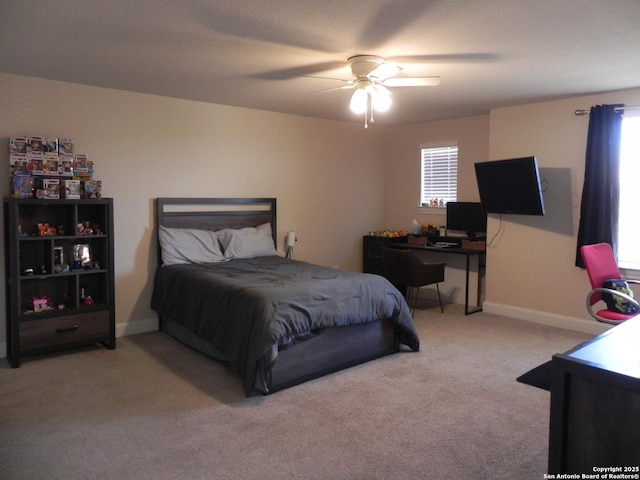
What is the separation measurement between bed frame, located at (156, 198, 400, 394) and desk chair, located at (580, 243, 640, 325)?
160 centimetres

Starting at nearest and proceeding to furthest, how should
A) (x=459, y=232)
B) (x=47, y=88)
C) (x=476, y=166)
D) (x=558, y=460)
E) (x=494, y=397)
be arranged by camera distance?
(x=558, y=460)
(x=494, y=397)
(x=47, y=88)
(x=476, y=166)
(x=459, y=232)

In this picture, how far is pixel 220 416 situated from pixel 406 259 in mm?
2923

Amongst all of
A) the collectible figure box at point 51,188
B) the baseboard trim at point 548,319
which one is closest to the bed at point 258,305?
the collectible figure box at point 51,188

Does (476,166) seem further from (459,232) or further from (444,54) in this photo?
(444,54)

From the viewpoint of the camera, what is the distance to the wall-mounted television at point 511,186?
475 centimetres

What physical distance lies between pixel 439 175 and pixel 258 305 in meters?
3.95

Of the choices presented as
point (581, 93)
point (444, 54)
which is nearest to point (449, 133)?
point (581, 93)

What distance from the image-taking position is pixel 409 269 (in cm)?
524

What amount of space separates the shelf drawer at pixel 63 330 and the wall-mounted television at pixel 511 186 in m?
4.05

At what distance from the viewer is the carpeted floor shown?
2.42m

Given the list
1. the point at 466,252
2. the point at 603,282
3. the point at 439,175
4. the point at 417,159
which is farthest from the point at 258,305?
the point at 417,159

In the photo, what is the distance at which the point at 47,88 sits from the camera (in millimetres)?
4105

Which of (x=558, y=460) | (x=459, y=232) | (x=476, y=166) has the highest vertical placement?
(x=476, y=166)

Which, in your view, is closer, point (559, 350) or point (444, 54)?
point (444, 54)
